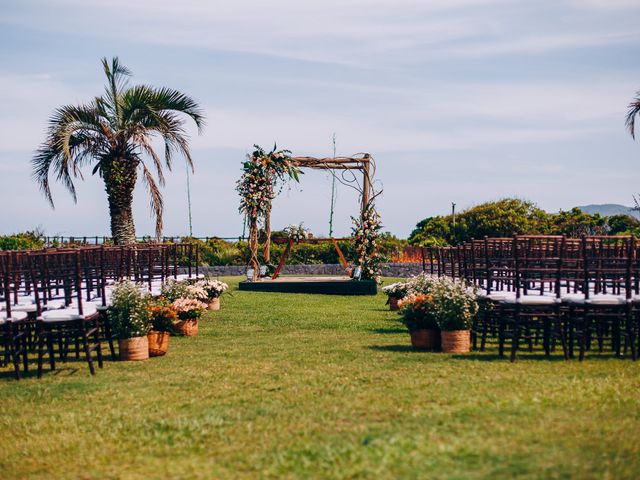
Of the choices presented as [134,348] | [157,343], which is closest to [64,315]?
[134,348]

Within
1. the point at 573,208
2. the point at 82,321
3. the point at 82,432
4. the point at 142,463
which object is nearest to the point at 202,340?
the point at 82,321

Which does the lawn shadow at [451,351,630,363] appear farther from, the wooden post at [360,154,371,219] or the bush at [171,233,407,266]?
the bush at [171,233,407,266]

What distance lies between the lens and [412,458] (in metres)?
5.40

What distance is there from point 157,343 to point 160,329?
226mm

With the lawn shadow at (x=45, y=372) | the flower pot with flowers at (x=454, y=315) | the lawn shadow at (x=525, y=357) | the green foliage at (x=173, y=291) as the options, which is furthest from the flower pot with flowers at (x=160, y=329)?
the lawn shadow at (x=525, y=357)

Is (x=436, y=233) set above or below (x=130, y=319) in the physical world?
above

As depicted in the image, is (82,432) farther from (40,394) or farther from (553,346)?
(553,346)

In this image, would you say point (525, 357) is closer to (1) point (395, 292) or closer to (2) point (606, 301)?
(2) point (606, 301)

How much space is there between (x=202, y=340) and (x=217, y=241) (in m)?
21.4

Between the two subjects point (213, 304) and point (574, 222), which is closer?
point (213, 304)

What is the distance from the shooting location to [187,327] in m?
13.0

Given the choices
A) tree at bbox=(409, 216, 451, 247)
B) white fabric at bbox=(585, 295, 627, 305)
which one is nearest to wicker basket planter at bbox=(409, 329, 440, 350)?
white fabric at bbox=(585, 295, 627, 305)

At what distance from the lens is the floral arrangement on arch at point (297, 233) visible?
23.9 meters

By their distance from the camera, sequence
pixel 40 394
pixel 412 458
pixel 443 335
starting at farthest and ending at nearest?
pixel 443 335, pixel 40 394, pixel 412 458
